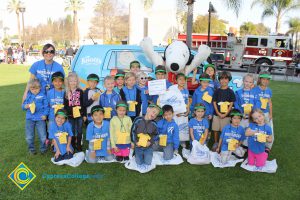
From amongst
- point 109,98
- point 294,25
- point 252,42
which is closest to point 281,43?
point 252,42

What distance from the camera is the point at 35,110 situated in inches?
173

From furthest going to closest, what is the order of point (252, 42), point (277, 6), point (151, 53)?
1. point (277, 6)
2. point (252, 42)
3. point (151, 53)

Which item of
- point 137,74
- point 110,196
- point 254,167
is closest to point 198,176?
point 254,167

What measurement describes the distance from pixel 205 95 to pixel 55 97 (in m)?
2.45

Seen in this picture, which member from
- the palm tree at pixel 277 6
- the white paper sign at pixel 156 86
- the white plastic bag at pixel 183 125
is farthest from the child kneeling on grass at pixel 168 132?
the palm tree at pixel 277 6

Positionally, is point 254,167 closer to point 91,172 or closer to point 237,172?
point 237,172

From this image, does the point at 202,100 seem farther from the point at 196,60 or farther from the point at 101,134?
the point at 101,134

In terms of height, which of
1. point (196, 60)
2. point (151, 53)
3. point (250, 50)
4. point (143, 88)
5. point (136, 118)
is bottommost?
point (136, 118)

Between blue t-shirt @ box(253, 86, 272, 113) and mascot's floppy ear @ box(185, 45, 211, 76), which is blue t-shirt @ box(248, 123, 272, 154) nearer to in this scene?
blue t-shirt @ box(253, 86, 272, 113)

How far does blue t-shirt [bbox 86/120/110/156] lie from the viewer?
423 centimetres

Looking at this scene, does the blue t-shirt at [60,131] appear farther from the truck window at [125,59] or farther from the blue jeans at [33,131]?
the truck window at [125,59]

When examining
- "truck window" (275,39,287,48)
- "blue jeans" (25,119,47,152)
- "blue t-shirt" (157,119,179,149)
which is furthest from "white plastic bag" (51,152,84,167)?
"truck window" (275,39,287,48)

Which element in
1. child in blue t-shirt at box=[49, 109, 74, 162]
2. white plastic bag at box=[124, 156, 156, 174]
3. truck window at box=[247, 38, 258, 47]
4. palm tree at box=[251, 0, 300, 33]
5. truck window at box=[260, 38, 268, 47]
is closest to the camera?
white plastic bag at box=[124, 156, 156, 174]

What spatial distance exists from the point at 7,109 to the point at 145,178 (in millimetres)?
5306
